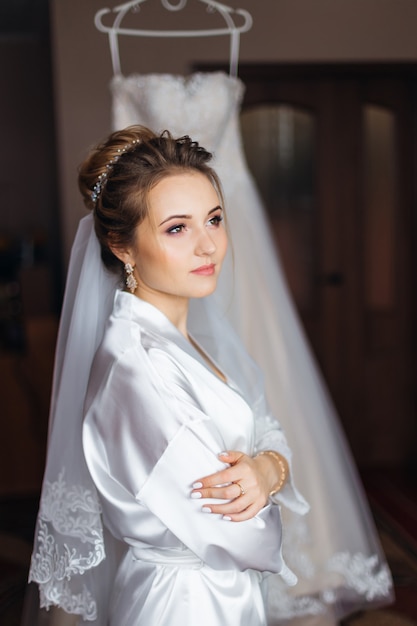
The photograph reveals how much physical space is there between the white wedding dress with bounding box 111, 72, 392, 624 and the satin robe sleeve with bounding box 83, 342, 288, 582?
3.95 ft

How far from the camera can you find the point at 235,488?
1304mm

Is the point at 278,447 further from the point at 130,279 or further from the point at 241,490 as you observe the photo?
the point at 130,279

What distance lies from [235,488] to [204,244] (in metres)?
0.45

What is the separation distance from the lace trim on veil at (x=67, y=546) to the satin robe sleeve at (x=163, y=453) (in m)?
0.15

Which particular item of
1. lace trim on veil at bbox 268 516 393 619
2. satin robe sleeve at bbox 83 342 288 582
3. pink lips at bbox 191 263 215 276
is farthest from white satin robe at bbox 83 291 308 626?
lace trim on veil at bbox 268 516 393 619

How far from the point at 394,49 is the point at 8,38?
9.79 feet

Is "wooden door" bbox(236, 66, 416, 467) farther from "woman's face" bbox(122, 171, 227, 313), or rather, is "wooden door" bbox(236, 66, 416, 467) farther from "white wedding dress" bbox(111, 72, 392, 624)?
"woman's face" bbox(122, 171, 227, 313)

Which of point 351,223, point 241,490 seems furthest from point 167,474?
point 351,223

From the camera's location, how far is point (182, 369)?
1388 mm

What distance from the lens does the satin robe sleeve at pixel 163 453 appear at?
4.20ft

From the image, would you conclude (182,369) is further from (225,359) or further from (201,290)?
(225,359)

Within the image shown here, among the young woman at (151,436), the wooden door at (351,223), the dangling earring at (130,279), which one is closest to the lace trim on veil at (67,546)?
the young woman at (151,436)

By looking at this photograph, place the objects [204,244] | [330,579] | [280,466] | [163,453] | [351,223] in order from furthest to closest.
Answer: [351,223]
[330,579]
[280,466]
[204,244]
[163,453]

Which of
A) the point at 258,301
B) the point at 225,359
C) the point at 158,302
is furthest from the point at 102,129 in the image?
the point at 158,302
